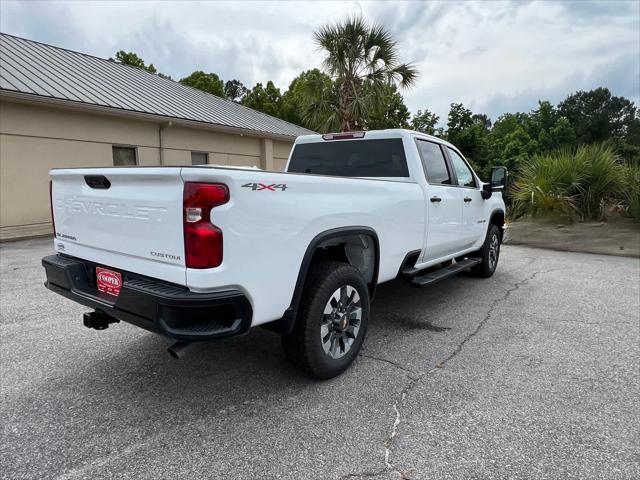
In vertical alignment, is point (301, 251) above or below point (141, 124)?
below

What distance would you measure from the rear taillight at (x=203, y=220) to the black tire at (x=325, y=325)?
33.9 inches

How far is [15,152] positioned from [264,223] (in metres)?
11.2

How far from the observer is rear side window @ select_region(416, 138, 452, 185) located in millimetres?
4402

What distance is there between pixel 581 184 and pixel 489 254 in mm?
7807

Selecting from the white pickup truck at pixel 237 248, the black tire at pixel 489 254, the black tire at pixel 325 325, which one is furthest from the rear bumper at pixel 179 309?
the black tire at pixel 489 254

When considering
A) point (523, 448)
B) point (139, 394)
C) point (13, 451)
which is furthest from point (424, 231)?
point (13, 451)

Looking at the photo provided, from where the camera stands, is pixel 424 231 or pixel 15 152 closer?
pixel 424 231

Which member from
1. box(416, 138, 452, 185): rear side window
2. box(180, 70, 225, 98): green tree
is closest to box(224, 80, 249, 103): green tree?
box(180, 70, 225, 98): green tree

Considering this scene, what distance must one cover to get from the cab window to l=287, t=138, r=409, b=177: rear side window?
1.18 metres

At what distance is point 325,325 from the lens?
303 centimetres

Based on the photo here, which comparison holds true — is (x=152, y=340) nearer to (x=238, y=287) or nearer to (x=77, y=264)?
(x=77, y=264)

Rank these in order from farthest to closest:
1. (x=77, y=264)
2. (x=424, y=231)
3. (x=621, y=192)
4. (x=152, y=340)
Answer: (x=621, y=192), (x=424, y=231), (x=152, y=340), (x=77, y=264)

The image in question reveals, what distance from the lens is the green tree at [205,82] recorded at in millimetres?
36500

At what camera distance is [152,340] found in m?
3.86
